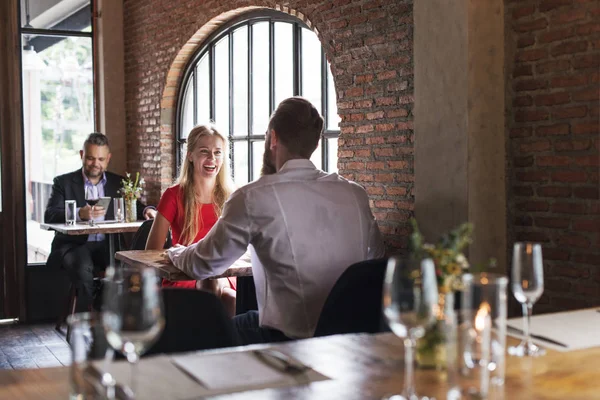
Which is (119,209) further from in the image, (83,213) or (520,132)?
(520,132)

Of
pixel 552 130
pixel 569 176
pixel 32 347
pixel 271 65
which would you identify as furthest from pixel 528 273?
pixel 32 347

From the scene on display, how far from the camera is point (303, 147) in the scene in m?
3.41

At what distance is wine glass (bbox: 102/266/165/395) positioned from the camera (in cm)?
151

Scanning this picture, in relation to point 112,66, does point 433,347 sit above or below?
below

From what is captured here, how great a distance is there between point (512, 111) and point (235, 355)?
93.3 inches

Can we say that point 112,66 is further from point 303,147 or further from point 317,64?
point 303,147

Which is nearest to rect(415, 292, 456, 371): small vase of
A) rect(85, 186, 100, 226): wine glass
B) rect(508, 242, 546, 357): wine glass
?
rect(508, 242, 546, 357): wine glass

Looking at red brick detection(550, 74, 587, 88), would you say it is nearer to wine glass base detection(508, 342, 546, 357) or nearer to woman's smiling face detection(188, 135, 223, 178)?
wine glass base detection(508, 342, 546, 357)

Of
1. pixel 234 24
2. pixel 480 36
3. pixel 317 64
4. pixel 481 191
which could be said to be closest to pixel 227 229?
pixel 481 191

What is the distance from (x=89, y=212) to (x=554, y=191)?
154 inches

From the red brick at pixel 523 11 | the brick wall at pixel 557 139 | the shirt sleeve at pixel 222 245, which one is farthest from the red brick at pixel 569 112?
the shirt sleeve at pixel 222 245

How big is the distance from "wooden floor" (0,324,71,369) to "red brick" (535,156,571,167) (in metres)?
3.57

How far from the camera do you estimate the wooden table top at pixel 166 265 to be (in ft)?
12.2

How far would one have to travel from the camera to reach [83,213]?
21.3 ft
